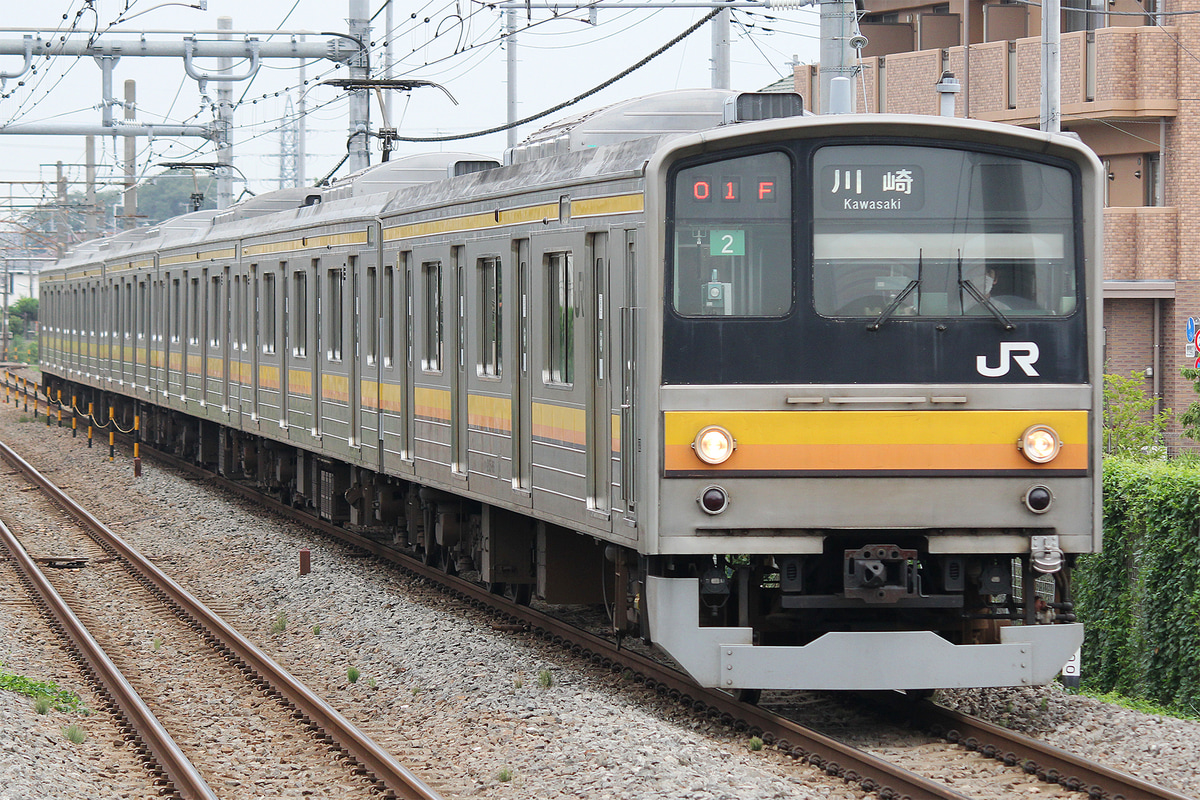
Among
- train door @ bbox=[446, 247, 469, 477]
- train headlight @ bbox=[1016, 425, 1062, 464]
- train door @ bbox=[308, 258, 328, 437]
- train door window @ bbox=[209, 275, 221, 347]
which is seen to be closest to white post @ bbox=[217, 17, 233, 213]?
train door window @ bbox=[209, 275, 221, 347]

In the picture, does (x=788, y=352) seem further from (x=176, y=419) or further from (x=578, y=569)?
(x=176, y=419)

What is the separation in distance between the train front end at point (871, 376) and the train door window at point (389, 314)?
5575mm

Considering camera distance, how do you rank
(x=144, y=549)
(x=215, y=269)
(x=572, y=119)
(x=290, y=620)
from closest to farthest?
(x=572, y=119), (x=290, y=620), (x=144, y=549), (x=215, y=269)

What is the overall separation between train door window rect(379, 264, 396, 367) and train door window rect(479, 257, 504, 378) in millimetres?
2347

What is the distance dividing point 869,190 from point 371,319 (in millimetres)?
6773

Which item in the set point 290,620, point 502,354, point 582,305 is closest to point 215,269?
point 290,620

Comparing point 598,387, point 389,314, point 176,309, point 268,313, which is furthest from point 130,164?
point 598,387

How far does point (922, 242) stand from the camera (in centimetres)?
823

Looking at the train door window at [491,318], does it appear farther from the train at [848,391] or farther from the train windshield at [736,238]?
the train windshield at [736,238]

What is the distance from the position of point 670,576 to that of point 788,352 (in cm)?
122

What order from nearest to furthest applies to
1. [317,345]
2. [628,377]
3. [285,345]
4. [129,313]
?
[628,377] < [317,345] < [285,345] < [129,313]

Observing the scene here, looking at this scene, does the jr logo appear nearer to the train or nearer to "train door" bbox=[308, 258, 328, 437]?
the train

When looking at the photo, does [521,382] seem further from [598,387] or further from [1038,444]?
[1038,444]

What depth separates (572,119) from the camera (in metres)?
10.9
